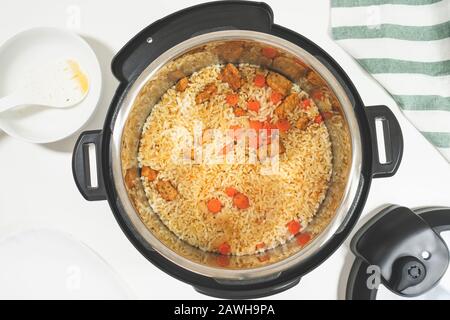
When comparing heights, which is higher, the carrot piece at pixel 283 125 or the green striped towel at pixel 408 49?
the green striped towel at pixel 408 49

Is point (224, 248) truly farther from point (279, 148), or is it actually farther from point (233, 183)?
point (279, 148)

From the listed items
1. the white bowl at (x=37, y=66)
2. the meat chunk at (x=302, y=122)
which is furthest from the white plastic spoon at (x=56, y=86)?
the meat chunk at (x=302, y=122)

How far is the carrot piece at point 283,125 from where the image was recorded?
99 cm

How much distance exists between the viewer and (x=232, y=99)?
3.29 ft

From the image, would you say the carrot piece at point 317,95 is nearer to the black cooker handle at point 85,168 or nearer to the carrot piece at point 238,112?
the carrot piece at point 238,112

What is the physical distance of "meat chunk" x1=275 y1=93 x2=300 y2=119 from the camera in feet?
3.26

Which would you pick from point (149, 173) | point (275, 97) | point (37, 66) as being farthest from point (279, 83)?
point (37, 66)

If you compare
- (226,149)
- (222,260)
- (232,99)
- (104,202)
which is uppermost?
(232,99)

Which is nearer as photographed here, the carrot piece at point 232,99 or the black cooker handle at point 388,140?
the black cooker handle at point 388,140

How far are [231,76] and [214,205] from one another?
0.28 meters

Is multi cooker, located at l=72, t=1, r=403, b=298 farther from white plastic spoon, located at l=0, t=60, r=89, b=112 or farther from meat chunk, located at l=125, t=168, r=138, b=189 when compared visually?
white plastic spoon, located at l=0, t=60, r=89, b=112

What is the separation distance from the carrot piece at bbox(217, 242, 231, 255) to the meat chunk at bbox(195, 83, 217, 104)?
1.00 feet

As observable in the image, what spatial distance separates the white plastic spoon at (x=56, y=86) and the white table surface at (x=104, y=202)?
2.2 inches

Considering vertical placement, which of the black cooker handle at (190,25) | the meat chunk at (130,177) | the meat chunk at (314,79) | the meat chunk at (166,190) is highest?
the black cooker handle at (190,25)
